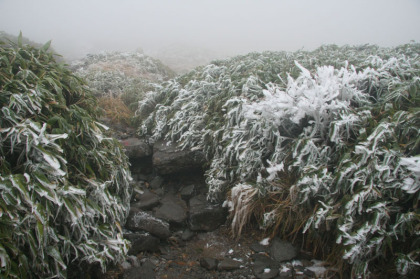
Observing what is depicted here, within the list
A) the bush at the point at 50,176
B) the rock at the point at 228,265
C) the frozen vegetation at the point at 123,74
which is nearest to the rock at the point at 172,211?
the bush at the point at 50,176

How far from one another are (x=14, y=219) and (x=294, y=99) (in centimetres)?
299

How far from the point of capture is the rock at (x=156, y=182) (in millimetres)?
4293

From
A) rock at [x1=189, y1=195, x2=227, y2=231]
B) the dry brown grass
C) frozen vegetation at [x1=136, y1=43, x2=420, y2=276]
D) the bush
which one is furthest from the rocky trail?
the dry brown grass

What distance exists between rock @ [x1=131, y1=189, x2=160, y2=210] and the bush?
1.59 ft

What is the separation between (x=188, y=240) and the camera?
11.3 feet

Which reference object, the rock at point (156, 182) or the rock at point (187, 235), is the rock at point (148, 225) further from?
the rock at point (156, 182)

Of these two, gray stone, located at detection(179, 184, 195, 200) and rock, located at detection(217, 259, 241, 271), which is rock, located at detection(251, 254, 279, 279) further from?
gray stone, located at detection(179, 184, 195, 200)

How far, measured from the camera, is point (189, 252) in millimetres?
3258

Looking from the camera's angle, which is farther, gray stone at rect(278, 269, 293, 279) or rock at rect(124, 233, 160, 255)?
rock at rect(124, 233, 160, 255)

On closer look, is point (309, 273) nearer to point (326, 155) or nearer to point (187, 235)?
point (326, 155)

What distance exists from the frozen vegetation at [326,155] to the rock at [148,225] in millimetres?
790

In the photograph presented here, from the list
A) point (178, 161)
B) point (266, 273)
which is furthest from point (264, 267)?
point (178, 161)

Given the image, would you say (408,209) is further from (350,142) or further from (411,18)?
(411,18)

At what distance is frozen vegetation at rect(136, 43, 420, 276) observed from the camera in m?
2.48
